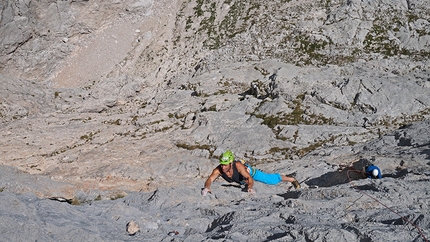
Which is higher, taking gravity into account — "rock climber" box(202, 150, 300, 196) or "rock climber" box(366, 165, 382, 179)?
"rock climber" box(202, 150, 300, 196)

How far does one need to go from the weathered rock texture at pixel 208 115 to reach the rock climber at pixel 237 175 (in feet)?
1.41

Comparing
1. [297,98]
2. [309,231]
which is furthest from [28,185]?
[297,98]

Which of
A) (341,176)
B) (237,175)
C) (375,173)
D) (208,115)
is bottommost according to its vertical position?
(208,115)

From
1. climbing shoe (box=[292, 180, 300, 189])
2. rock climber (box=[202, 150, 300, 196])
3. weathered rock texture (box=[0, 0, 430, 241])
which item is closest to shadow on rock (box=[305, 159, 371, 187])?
weathered rock texture (box=[0, 0, 430, 241])

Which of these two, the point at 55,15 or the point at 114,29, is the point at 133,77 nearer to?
the point at 114,29

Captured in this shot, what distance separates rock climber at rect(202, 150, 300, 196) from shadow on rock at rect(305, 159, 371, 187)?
1164mm

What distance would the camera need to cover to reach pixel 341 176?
1380 centimetres

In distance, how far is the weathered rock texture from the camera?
856 centimetres

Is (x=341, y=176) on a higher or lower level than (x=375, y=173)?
lower

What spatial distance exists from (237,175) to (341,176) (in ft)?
14.1

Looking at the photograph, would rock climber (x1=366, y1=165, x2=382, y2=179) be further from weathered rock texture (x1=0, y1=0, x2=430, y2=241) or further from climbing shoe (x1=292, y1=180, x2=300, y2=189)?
climbing shoe (x1=292, y1=180, x2=300, y2=189)

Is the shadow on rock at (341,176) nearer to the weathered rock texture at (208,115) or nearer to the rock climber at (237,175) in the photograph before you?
the weathered rock texture at (208,115)

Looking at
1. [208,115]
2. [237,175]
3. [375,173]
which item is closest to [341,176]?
[375,173]

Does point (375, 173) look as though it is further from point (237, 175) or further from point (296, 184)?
point (237, 175)
